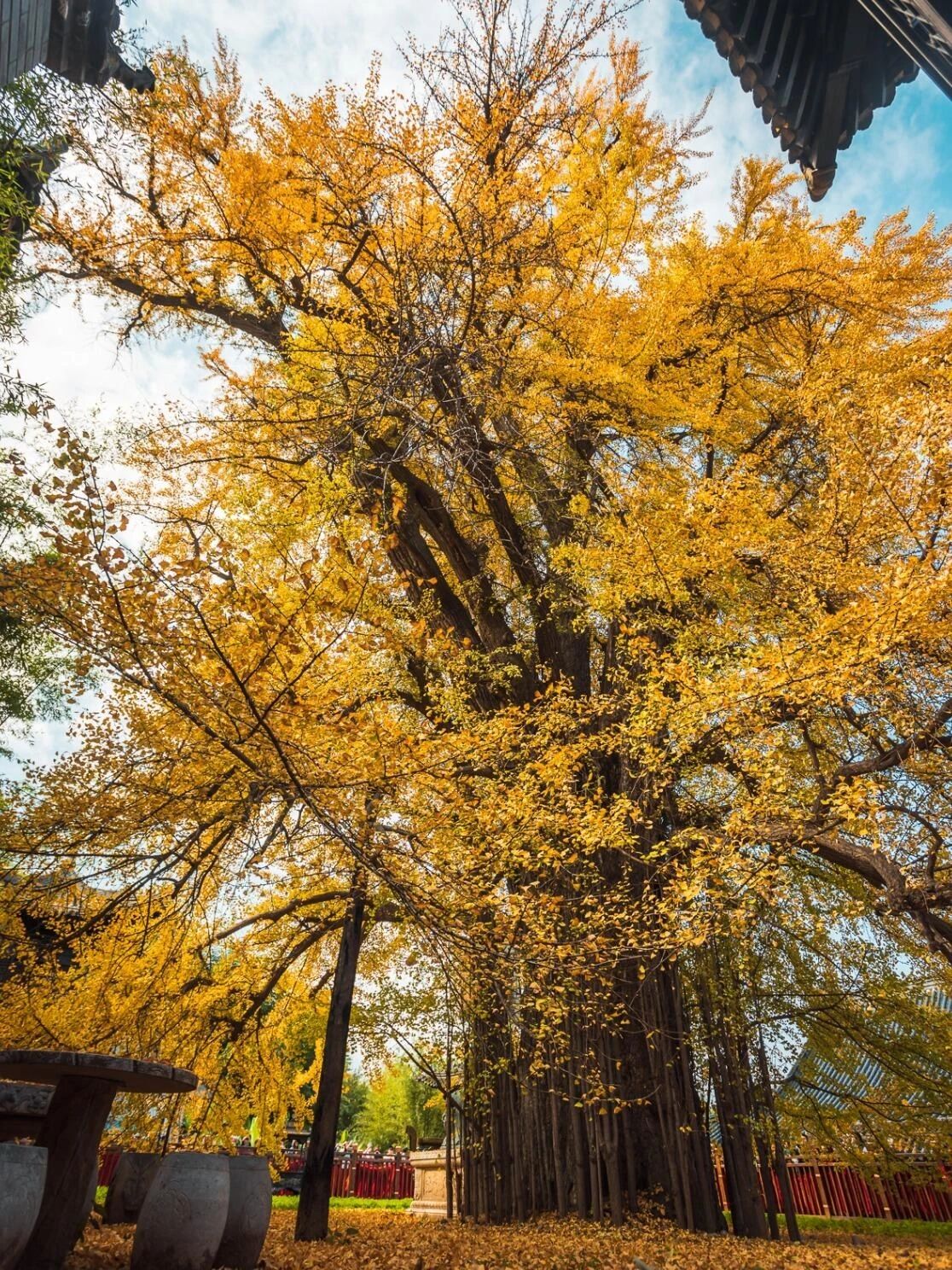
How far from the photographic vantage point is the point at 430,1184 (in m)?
12.3

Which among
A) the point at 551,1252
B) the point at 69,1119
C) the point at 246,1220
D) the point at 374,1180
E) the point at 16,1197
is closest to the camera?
the point at 16,1197

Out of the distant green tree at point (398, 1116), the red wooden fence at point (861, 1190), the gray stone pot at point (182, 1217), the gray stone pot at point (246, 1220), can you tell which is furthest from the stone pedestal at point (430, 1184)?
the distant green tree at point (398, 1116)

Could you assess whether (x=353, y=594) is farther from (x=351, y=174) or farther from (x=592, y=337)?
(x=592, y=337)

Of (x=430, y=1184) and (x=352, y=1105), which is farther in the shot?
(x=352, y=1105)

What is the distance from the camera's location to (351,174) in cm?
648

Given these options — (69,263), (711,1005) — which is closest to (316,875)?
(711,1005)

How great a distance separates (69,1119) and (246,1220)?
4.56ft

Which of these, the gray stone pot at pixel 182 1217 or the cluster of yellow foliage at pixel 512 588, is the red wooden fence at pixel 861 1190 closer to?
the cluster of yellow foliage at pixel 512 588

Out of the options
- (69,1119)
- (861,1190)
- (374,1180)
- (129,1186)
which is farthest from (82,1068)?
(374,1180)

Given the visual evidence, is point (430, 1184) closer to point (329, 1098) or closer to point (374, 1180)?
point (329, 1098)

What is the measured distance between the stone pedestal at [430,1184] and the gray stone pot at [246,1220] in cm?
763

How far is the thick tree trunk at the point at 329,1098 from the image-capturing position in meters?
7.98

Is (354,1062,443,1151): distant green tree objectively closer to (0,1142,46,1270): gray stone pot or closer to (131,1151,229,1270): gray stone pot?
(131,1151,229,1270): gray stone pot

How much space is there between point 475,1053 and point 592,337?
7773mm
